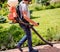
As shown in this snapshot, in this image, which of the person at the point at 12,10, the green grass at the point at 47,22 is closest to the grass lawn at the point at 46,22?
the green grass at the point at 47,22

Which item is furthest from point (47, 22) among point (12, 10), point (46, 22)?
point (12, 10)

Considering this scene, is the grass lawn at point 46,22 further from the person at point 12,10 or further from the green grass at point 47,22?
the person at point 12,10

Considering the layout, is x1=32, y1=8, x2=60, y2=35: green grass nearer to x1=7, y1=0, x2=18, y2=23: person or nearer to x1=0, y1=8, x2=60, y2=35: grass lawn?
x1=0, y1=8, x2=60, y2=35: grass lawn

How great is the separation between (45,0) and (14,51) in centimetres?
1304

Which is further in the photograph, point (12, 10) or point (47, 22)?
point (47, 22)

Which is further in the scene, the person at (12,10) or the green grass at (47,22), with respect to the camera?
the green grass at (47,22)

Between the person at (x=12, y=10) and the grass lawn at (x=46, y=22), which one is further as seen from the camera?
the grass lawn at (x=46, y=22)

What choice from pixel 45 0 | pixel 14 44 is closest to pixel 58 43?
pixel 14 44

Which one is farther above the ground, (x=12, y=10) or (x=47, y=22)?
(x=12, y=10)

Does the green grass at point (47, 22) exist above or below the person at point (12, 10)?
below

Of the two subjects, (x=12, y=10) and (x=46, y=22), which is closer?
(x=12, y=10)

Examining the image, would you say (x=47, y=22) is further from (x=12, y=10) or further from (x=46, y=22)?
(x=12, y=10)

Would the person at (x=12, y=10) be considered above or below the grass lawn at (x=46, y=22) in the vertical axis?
above

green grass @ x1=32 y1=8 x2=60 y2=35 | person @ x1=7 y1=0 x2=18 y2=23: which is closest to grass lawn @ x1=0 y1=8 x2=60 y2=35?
green grass @ x1=32 y1=8 x2=60 y2=35
